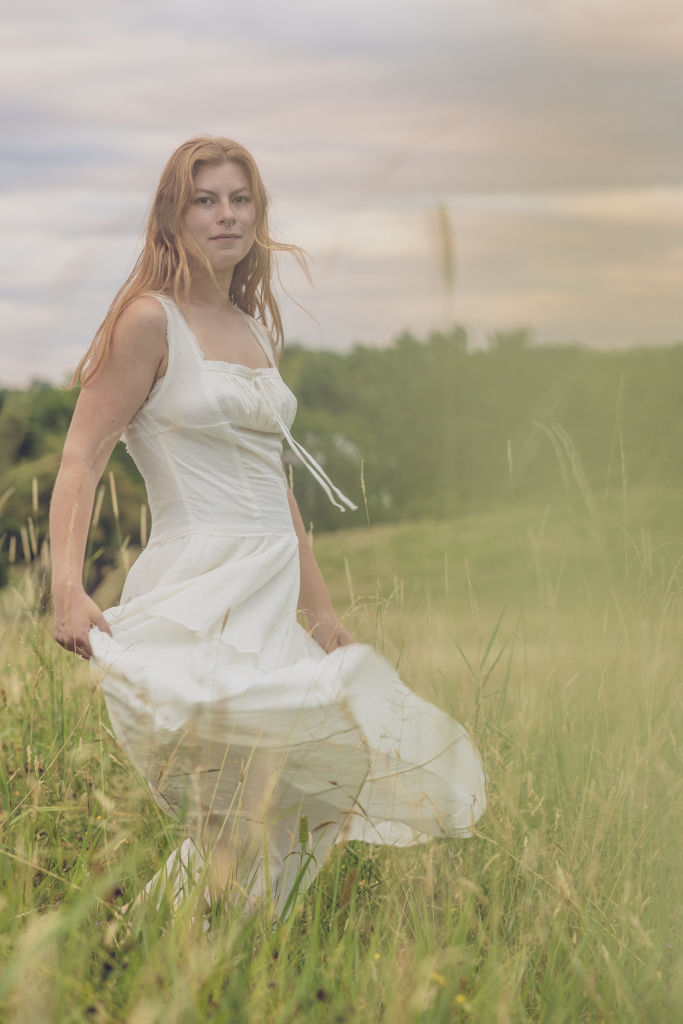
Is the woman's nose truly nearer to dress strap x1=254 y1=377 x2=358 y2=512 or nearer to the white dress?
the white dress

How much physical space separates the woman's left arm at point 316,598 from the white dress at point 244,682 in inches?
6.6

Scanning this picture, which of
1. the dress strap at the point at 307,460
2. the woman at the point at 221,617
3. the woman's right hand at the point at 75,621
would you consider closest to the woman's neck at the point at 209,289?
the woman at the point at 221,617

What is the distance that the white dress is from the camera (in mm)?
1465

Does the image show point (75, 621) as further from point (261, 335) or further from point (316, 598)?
point (261, 335)

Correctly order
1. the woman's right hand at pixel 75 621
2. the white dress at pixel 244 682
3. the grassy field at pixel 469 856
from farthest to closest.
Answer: the woman's right hand at pixel 75 621 → the white dress at pixel 244 682 → the grassy field at pixel 469 856

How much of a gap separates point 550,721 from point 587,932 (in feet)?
2.41

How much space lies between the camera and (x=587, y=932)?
5.14 feet

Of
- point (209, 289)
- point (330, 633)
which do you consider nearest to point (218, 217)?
point (209, 289)

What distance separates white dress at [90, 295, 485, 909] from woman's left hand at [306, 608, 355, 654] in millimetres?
150

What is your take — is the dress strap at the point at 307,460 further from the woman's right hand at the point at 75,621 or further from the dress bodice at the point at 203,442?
the woman's right hand at the point at 75,621

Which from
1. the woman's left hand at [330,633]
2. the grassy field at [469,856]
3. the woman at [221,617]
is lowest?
the grassy field at [469,856]

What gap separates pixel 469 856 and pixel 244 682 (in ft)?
2.22

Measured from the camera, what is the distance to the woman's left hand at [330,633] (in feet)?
6.91

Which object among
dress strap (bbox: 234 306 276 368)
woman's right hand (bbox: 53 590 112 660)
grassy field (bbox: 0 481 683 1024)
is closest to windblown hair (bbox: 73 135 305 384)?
dress strap (bbox: 234 306 276 368)
